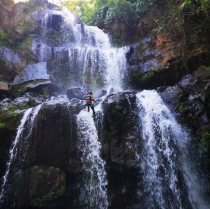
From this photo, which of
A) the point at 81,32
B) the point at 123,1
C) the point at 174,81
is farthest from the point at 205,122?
the point at 81,32

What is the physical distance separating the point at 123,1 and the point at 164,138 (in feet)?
35.0

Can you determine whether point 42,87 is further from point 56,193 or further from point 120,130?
point 56,193

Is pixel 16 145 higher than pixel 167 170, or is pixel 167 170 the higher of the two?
pixel 16 145

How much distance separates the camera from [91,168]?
24.1ft

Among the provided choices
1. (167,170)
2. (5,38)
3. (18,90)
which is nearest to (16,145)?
(18,90)

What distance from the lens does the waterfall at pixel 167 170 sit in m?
6.56

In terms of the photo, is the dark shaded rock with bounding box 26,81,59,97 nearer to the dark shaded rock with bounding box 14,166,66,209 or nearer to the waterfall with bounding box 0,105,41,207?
the waterfall with bounding box 0,105,41,207

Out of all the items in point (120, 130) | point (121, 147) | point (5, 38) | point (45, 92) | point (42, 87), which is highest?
point (5, 38)

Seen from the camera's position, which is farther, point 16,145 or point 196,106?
point 196,106

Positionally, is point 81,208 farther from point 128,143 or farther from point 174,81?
point 174,81

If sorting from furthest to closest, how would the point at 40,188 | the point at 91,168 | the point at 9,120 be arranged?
1. the point at 9,120
2. the point at 91,168
3. the point at 40,188

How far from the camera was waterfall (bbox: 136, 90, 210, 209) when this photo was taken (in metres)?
6.56

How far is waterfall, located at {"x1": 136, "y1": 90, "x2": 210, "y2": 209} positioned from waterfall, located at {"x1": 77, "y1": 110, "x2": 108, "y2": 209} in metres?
1.31

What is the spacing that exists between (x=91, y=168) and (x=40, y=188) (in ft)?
5.72
